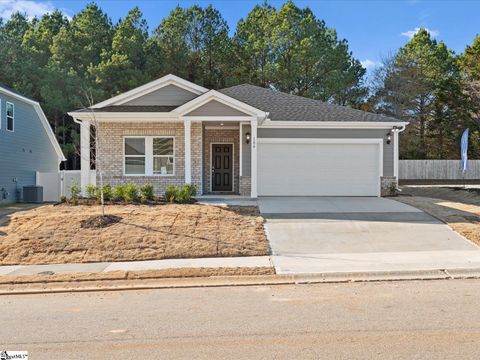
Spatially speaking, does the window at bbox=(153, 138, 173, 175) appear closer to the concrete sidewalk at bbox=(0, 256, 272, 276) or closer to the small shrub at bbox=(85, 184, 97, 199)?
the small shrub at bbox=(85, 184, 97, 199)

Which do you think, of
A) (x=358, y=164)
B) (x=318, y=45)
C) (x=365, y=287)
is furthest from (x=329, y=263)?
(x=318, y=45)

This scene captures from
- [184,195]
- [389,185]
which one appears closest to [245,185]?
[184,195]

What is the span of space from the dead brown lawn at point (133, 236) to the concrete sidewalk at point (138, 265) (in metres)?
0.31

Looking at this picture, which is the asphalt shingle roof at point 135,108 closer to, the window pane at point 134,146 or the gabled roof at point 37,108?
the window pane at point 134,146

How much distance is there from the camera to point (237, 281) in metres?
8.08

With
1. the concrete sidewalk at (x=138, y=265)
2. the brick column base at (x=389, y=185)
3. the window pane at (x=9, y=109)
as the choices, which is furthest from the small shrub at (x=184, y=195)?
the window pane at (x=9, y=109)

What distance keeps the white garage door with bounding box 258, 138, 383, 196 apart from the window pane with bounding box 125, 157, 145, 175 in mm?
4821

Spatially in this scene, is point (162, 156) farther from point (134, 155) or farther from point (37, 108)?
point (37, 108)

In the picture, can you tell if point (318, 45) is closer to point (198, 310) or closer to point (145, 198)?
point (145, 198)

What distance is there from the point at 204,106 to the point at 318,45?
77.0 ft

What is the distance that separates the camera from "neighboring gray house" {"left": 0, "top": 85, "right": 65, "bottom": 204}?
21.5 meters

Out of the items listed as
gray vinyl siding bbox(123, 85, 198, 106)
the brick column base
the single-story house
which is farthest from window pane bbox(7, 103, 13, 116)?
the brick column base

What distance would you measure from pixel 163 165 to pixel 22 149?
10.2 metres

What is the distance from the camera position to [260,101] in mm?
21766
